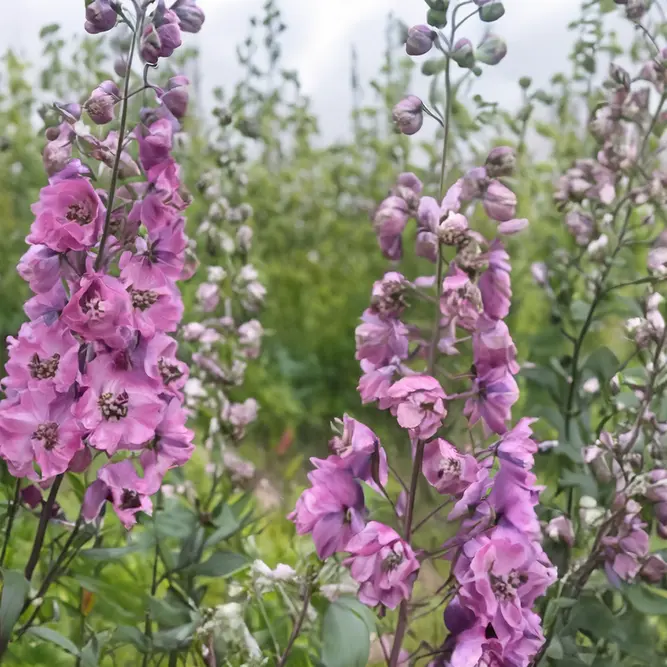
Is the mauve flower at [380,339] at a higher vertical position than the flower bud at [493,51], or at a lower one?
lower

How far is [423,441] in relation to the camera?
1.06m

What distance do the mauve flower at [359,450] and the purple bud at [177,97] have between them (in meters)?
0.52

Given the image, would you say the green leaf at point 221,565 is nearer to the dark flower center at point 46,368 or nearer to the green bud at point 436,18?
the dark flower center at point 46,368

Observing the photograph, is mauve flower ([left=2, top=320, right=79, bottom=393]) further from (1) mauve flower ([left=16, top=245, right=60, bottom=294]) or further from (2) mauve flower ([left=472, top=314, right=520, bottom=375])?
(2) mauve flower ([left=472, top=314, right=520, bottom=375])

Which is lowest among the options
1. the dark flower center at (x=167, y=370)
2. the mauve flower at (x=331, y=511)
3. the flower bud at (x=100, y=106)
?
the mauve flower at (x=331, y=511)

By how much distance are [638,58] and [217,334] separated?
1.69m

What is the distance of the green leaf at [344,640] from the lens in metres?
1.15

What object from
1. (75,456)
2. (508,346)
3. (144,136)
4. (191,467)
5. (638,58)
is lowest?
(191,467)

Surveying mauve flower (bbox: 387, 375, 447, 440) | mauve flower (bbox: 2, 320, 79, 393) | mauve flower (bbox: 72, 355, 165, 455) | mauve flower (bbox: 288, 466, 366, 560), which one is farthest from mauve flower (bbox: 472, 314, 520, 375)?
mauve flower (bbox: 2, 320, 79, 393)

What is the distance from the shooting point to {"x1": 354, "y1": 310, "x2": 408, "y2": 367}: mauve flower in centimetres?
110

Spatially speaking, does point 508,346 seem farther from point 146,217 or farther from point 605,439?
point 146,217

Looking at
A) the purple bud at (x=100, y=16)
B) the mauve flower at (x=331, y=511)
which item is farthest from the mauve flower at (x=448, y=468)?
the purple bud at (x=100, y=16)

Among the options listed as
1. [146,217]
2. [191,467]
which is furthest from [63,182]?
[191,467]

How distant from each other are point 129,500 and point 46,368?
24 cm
